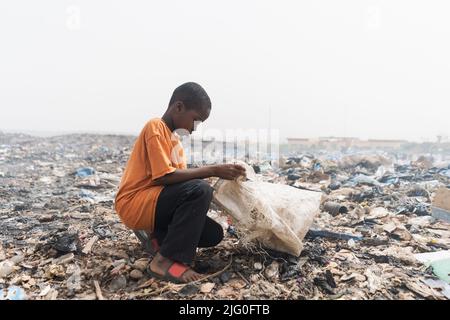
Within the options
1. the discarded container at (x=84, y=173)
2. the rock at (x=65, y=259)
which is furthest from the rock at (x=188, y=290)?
the discarded container at (x=84, y=173)

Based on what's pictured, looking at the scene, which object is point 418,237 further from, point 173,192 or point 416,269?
point 173,192

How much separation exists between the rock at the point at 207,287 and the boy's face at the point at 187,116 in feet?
3.15

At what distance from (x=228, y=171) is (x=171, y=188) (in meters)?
0.36

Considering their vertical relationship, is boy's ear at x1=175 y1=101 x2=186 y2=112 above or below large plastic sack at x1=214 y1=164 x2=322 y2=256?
above

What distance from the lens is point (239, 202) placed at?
7.32ft

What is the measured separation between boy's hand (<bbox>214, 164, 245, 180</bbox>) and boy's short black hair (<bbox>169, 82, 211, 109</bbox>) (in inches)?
16.7

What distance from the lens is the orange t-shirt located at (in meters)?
2.05

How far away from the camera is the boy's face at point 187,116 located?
7.23ft

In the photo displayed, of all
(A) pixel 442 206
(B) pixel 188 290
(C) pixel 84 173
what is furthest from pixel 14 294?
(C) pixel 84 173

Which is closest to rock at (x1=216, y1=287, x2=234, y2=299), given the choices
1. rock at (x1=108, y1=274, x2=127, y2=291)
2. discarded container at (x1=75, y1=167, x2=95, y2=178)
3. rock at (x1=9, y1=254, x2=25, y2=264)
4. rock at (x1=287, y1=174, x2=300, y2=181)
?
rock at (x1=108, y1=274, x2=127, y2=291)

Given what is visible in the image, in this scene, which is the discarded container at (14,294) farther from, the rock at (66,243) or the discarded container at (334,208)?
the discarded container at (334,208)

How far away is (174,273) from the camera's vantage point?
6.69 feet

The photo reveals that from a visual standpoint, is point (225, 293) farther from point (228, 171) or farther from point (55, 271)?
point (55, 271)

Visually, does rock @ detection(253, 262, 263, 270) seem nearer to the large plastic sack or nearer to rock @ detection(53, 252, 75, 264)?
the large plastic sack
